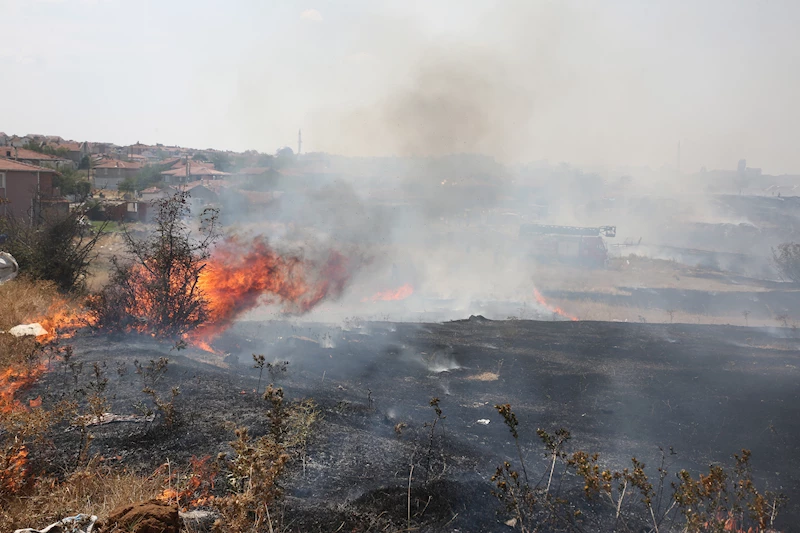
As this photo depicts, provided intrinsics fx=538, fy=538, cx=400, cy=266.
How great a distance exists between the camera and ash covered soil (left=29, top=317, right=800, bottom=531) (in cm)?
601

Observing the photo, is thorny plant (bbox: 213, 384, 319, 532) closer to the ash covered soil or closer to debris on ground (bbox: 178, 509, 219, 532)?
debris on ground (bbox: 178, 509, 219, 532)

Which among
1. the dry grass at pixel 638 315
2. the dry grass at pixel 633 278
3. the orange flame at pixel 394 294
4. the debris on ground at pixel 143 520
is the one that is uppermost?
the debris on ground at pixel 143 520

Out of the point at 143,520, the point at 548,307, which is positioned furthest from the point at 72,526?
the point at 548,307

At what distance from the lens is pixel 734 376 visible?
39.8 feet

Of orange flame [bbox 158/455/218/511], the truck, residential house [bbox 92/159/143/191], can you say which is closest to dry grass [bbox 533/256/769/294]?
the truck

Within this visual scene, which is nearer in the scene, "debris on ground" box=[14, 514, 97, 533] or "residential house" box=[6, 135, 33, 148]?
"debris on ground" box=[14, 514, 97, 533]

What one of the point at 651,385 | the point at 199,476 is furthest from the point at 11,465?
the point at 651,385

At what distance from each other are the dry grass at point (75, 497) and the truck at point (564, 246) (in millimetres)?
29132

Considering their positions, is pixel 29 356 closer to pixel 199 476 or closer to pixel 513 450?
pixel 199 476

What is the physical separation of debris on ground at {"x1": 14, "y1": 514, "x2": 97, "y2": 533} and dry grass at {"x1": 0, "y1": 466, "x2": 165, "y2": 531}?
381 millimetres

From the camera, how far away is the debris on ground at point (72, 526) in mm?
3934

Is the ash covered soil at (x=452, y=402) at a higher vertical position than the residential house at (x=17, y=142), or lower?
lower

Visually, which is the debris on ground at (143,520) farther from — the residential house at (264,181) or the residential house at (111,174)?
the residential house at (111,174)

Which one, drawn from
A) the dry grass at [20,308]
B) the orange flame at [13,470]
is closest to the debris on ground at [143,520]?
the orange flame at [13,470]
